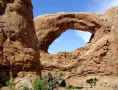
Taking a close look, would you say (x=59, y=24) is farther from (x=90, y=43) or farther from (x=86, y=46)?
(x=90, y=43)

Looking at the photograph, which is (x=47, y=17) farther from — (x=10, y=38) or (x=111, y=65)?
(x=10, y=38)

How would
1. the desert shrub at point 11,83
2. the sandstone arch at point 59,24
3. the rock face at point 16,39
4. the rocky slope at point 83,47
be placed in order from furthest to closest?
the sandstone arch at point 59,24, the rocky slope at point 83,47, the rock face at point 16,39, the desert shrub at point 11,83

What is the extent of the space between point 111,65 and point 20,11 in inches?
371

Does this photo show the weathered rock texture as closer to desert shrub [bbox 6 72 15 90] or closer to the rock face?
the rock face

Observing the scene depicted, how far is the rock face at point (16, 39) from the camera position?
5.43 m

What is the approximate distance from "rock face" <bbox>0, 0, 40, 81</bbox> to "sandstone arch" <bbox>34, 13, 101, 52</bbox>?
9352mm

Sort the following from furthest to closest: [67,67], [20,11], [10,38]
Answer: [67,67] < [20,11] < [10,38]

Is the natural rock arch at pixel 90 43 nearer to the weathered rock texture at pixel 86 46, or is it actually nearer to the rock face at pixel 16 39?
the weathered rock texture at pixel 86 46

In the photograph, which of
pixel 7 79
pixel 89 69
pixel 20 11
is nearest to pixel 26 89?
pixel 7 79

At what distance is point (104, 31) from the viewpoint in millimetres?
14750

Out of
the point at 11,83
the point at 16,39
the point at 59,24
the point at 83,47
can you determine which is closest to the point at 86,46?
the point at 83,47

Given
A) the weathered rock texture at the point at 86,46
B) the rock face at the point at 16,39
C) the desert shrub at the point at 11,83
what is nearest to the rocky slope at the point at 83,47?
the weathered rock texture at the point at 86,46

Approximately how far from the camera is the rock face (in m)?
5.43

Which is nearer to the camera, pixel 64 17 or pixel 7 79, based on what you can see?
pixel 7 79
